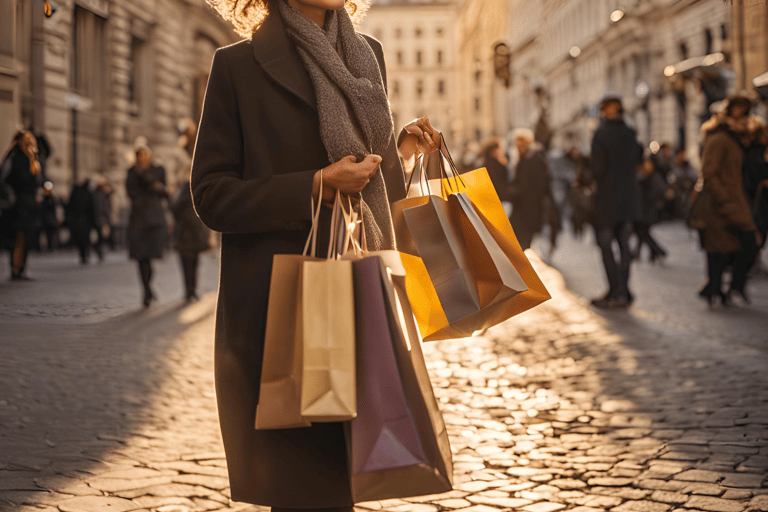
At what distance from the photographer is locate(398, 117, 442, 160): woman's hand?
2.83 m

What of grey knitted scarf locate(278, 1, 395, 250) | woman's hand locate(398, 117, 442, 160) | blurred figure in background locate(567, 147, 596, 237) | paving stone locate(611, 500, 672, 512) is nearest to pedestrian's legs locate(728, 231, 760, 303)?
blurred figure in background locate(567, 147, 596, 237)

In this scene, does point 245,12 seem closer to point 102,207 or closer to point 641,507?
point 641,507

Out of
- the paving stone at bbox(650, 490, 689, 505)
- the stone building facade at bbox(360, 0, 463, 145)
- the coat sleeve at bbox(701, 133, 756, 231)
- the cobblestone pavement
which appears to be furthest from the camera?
the stone building facade at bbox(360, 0, 463, 145)

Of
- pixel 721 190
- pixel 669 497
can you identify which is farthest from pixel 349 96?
pixel 721 190

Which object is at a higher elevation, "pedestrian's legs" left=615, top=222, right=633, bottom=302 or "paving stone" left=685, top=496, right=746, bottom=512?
"pedestrian's legs" left=615, top=222, right=633, bottom=302

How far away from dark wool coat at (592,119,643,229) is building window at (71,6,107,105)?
4918mm

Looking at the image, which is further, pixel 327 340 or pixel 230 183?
pixel 230 183

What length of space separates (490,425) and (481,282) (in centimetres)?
277

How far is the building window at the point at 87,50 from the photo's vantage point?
5.37m

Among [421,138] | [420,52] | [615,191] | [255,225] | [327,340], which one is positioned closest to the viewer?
[327,340]

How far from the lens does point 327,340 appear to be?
85.5 inches

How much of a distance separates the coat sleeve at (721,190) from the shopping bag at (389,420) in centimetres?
803

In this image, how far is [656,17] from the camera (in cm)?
3391

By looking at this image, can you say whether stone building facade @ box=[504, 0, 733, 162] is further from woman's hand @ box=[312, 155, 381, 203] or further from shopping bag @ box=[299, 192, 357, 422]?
shopping bag @ box=[299, 192, 357, 422]
